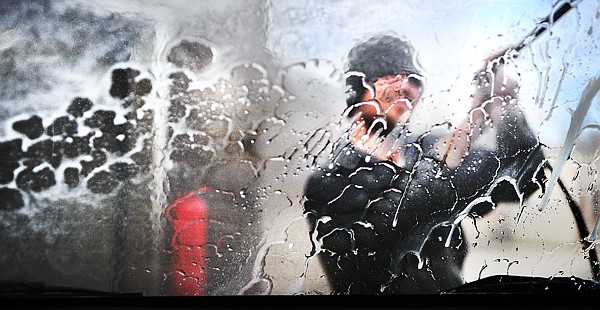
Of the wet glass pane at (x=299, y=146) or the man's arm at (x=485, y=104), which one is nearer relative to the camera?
the wet glass pane at (x=299, y=146)

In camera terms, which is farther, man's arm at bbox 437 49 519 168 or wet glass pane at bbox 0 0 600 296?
man's arm at bbox 437 49 519 168

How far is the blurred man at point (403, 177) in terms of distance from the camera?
1.07 m

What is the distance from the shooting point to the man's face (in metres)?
1.08

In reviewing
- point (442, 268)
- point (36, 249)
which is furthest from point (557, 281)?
point (36, 249)

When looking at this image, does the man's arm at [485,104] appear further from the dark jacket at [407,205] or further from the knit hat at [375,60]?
the knit hat at [375,60]

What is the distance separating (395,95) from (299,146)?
0.26m

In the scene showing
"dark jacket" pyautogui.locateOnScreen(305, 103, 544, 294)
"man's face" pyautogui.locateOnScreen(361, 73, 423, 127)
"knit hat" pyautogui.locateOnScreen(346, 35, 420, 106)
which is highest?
"knit hat" pyautogui.locateOnScreen(346, 35, 420, 106)

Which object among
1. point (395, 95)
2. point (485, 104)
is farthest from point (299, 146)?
point (485, 104)

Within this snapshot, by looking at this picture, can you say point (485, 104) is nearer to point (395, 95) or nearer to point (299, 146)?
point (395, 95)

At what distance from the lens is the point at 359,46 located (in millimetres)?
1062

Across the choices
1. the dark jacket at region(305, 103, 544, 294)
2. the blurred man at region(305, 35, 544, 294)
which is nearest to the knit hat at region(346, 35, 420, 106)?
the blurred man at region(305, 35, 544, 294)

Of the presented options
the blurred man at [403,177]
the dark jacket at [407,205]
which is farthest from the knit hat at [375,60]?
the dark jacket at [407,205]

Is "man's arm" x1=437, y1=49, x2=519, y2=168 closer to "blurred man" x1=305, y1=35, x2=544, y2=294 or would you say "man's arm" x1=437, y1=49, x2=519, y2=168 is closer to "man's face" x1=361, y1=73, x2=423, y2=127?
"blurred man" x1=305, y1=35, x2=544, y2=294

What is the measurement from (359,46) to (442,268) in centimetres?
56
